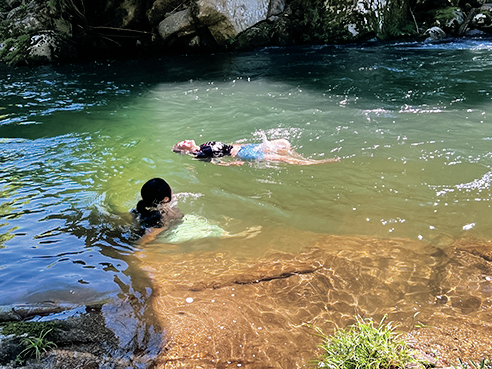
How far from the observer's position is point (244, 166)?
6.52 metres

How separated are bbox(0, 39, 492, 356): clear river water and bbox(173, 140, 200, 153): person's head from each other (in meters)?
0.25

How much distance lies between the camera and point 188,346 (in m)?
2.83

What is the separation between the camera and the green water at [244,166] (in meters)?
4.41

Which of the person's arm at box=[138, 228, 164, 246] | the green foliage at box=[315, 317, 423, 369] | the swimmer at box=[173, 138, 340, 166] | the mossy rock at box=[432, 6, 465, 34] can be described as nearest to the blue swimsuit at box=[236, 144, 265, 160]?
the swimmer at box=[173, 138, 340, 166]

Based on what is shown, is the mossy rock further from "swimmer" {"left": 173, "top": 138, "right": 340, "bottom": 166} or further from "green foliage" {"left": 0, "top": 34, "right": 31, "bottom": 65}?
"green foliage" {"left": 0, "top": 34, "right": 31, "bottom": 65}

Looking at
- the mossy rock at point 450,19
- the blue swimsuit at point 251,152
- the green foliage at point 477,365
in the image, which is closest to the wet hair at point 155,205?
the blue swimsuit at point 251,152

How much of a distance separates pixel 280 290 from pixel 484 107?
685 cm

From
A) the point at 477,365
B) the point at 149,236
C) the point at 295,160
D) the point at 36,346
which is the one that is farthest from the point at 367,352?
the point at 295,160

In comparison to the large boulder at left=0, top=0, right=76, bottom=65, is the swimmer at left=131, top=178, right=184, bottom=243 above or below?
below

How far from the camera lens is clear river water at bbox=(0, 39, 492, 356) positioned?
4.30 m

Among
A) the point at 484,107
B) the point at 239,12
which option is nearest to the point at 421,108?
the point at 484,107

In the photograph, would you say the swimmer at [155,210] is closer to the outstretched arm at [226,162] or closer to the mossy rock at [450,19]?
the outstretched arm at [226,162]

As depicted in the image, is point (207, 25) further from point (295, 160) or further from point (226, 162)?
point (295, 160)

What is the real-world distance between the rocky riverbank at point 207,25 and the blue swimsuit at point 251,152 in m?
11.6
